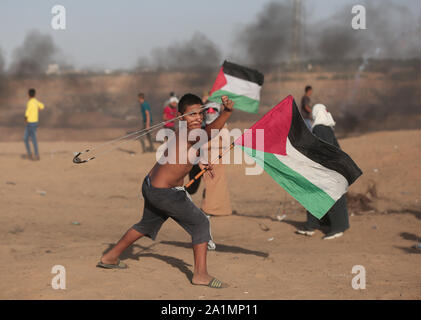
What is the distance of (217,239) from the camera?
830 centimetres

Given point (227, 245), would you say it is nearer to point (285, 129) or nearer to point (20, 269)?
point (285, 129)

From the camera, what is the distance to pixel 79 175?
13461 millimetres

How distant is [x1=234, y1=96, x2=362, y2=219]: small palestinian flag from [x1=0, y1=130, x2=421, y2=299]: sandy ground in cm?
88

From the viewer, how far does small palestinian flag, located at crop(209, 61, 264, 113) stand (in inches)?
425

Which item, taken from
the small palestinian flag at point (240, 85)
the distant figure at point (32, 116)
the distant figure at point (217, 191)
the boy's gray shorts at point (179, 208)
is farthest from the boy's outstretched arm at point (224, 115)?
the distant figure at point (32, 116)

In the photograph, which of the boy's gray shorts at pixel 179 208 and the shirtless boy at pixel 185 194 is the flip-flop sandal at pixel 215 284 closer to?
the shirtless boy at pixel 185 194

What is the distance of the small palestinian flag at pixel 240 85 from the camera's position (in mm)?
10797

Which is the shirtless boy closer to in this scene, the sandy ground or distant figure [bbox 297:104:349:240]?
the sandy ground

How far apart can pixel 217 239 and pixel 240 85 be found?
374 cm

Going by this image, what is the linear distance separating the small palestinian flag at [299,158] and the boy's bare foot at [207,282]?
51.2 inches

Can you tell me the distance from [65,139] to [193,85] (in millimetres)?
15515

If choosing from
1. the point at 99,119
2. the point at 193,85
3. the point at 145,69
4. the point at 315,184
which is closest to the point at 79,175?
the point at 315,184

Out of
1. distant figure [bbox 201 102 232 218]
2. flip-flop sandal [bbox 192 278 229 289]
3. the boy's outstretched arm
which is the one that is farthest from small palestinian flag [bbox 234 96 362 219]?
distant figure [bbox 201 102 232 218]

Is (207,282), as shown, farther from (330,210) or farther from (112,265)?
(330,210)
